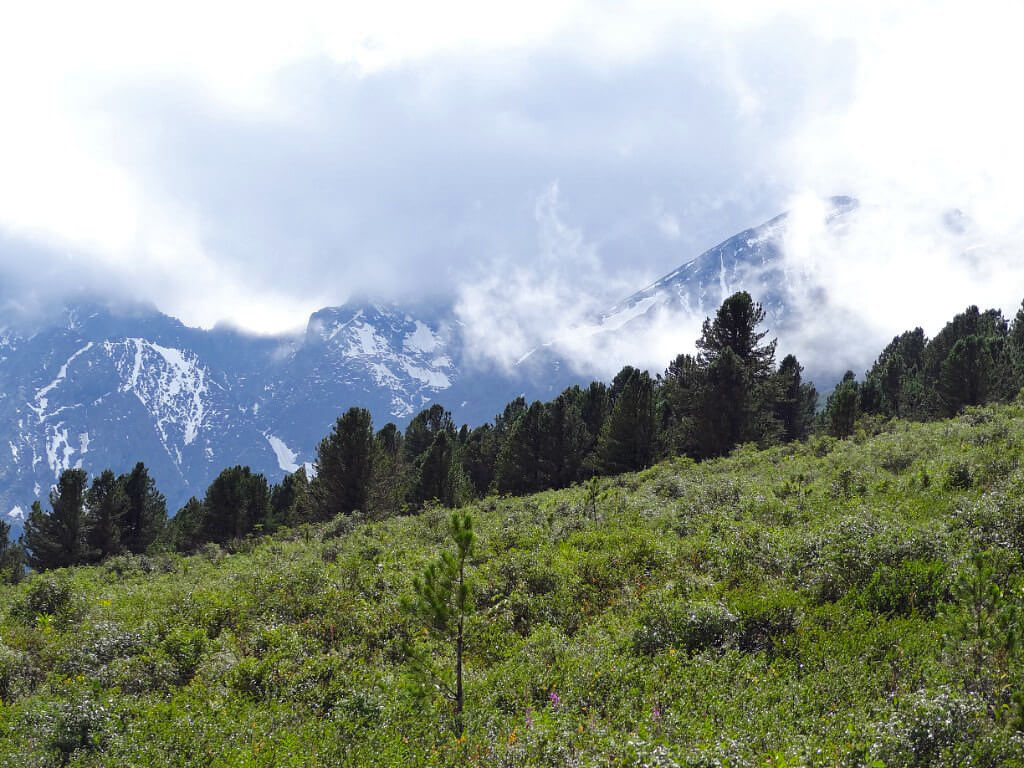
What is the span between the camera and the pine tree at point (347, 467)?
3606 cm

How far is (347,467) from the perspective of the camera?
3625cm

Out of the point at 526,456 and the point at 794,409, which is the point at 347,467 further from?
the point at 794,409

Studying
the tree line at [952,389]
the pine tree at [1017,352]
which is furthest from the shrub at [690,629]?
the pine tree at [1017,352]

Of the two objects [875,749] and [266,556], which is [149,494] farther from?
[875,749]

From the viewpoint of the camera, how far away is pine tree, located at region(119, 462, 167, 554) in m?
43.1

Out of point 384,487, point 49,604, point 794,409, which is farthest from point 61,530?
point 794,409

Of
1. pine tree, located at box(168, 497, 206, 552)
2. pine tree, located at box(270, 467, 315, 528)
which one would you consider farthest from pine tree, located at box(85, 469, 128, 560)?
pine tree, located at box(270, 467, 315, 528)

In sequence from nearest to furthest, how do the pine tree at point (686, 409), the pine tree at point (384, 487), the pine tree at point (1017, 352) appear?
the pine tree at point (686, 409) < the pine tree at point (384, 487) < the pine tree at point (1017, 352)

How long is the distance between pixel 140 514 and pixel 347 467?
69.5 ft

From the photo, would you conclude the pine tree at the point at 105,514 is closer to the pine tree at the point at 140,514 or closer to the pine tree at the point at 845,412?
the pine tree at the point at 140,514

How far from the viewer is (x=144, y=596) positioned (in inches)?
554

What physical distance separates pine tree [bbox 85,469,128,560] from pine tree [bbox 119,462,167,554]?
0.98 metres

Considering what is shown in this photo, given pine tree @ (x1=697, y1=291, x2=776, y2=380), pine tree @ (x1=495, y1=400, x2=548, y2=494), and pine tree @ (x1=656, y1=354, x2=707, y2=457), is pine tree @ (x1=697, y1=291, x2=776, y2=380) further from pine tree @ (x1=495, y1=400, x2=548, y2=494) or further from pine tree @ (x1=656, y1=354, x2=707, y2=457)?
pine tree @ (x1=495, y1=400, x2=548, y2=494)

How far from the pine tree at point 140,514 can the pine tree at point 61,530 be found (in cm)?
382
